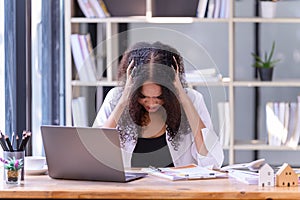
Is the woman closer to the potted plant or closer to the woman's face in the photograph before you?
the woman's face

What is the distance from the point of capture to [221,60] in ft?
17.8

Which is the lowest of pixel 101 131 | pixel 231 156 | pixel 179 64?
pixel 231 156

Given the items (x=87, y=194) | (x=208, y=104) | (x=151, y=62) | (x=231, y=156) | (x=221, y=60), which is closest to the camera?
(x=87, y=194)

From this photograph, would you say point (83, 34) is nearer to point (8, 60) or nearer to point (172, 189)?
point (8, 60)

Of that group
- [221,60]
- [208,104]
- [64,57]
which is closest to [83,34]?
[64,57]

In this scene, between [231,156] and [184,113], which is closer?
[184,113]

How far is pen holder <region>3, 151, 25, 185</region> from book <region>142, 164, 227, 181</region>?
508 millimetres

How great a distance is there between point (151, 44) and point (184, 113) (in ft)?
1.05

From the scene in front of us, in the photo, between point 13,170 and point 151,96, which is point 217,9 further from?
point 13,170

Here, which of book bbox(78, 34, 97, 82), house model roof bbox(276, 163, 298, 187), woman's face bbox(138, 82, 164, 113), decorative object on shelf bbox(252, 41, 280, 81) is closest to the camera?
house model roof bbox(276, 163, 298, 187)

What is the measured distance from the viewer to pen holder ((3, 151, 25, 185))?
2.79m

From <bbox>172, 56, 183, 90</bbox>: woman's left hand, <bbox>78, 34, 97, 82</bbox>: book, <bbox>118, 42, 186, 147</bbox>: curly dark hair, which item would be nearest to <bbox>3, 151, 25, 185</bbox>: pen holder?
<bbox>118, 42, 186, 147</bbox>: curly dark hair

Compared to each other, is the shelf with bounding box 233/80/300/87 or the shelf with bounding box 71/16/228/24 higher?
the shelf with bounding box 71/16/228/24

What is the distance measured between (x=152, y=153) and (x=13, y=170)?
2.22 ft
